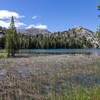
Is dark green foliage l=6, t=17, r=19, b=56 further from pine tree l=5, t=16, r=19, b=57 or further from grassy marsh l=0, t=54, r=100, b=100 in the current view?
grassy marsh l=0, t=54, r=100, b=100

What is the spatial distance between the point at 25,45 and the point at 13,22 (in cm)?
10164

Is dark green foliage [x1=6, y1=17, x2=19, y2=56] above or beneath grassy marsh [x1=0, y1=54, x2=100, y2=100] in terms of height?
above

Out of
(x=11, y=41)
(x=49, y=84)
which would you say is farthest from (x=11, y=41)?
(x=49, y=84)

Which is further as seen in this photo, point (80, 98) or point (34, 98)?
point (34, 98)

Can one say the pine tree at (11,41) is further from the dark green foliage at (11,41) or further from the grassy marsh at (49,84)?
the grassy marsh at (49,84)

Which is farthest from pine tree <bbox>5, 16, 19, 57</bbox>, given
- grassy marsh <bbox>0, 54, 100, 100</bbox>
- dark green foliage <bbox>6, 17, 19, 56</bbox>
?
grassy marsh <bbox>0, 54, 100, 100</bbox>

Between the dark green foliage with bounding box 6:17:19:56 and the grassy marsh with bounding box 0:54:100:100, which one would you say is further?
the dark green foliage with bounding box 6:17:19:56

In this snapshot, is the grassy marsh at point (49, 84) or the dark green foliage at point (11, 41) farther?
the dark green foliage at point (11, 41)

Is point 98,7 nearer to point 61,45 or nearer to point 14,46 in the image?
point 14,46

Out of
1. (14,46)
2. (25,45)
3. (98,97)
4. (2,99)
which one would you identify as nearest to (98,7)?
(98,97)

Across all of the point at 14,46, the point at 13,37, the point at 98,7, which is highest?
the point at 98,7

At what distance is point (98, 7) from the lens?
80.0 feet

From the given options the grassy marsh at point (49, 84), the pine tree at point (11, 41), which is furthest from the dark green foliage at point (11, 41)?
the grassy marsh at point (49, 84)

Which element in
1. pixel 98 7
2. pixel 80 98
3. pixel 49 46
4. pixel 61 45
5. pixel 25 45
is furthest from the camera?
pixel 61 45
